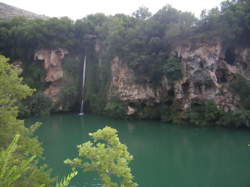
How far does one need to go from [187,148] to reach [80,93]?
53.1ft

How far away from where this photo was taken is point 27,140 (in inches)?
214

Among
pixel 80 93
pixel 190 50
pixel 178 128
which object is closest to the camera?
pixel 178 128

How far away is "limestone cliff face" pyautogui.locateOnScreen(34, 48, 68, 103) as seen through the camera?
87.1 ft

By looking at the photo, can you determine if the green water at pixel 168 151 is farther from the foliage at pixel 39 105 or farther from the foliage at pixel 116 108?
the foliage at pixel 39 105

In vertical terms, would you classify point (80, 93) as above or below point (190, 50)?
below

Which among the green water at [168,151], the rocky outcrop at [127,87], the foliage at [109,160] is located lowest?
the green water at [168,151]

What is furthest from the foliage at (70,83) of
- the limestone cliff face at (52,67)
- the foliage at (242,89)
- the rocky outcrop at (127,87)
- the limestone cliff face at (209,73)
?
the foliage at (242,89)

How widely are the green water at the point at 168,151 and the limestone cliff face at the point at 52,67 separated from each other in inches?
205

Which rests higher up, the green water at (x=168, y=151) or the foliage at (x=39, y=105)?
the foliage at (x=39, y=105)

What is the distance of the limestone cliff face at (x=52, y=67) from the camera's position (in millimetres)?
26547

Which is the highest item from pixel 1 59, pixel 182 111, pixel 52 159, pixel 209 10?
pixel 209 10

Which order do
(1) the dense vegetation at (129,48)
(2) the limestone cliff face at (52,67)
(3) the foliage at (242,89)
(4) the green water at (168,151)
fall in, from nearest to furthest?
(4) the green water at (168,151) → (3) the foliage at (242,89) → (1) the dense vegetation at (129,48) → (2) the limestone cliff face at (52,67)

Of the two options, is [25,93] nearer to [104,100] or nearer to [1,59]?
[1,59]

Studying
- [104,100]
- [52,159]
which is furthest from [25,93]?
[104,100]
